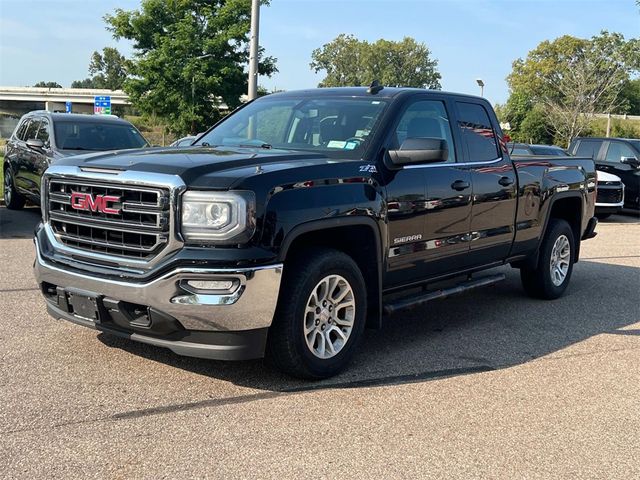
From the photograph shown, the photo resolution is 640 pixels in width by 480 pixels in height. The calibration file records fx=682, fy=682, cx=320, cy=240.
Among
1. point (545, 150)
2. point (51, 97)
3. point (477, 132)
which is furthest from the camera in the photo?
point (51, 97)

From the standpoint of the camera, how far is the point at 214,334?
403 cm

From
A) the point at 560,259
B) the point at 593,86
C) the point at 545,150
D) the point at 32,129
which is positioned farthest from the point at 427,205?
the point at 593,86

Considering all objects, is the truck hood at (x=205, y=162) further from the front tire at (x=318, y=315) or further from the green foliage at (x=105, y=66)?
the green foliage at (x=105, y=66)

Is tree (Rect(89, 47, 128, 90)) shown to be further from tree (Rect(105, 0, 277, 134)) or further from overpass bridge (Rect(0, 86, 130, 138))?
tree (Rect(105, 0, 277, 134))

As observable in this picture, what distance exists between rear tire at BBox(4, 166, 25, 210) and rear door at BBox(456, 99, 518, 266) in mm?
9254

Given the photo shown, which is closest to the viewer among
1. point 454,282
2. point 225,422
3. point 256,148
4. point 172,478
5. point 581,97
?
point 172,478

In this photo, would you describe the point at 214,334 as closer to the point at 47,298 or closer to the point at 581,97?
the point at 47,298

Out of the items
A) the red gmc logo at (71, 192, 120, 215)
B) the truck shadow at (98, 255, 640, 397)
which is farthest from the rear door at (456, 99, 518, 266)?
the red gmc logo at (71, 192, 120, 215)

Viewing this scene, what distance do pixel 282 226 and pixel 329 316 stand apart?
0.82 m

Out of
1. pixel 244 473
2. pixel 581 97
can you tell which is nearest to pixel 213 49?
pixel 581 97

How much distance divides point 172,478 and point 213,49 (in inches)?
1367

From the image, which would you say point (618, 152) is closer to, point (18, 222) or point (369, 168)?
point (18, 222)

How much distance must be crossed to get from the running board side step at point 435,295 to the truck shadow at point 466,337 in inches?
15.7

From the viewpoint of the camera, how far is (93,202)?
432 cm
